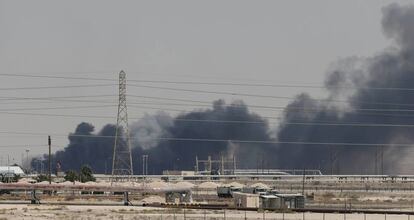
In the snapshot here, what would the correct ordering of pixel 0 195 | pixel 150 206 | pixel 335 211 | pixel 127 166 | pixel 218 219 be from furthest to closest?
pixel 127 166 < pixel 0 195 < pixel 150 206 < pixel 335 211 < pixel 218 219

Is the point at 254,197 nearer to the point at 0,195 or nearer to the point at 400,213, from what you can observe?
the point at 400,213

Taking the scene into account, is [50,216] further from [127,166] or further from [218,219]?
[127,166]

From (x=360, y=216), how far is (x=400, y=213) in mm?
8356

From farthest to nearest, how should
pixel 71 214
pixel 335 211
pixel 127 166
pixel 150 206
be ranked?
1. pixel 127 166
2. pixel 150 206
3. pixel 335 211
4. pixel 71 214

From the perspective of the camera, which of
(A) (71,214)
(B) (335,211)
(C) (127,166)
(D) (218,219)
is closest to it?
(D) (218,219)

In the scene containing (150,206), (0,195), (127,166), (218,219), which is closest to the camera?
(218,219)

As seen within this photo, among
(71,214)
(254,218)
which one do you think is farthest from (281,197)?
(71,214)

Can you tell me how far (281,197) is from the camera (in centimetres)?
13125

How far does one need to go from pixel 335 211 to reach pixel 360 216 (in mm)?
7668

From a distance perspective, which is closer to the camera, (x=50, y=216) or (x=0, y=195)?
(x=50, y=216)

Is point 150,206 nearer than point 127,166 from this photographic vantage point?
Yes

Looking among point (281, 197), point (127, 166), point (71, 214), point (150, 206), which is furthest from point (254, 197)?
point (127, 166)

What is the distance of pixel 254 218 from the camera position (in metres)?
105

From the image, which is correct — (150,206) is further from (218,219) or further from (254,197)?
(218,219)
